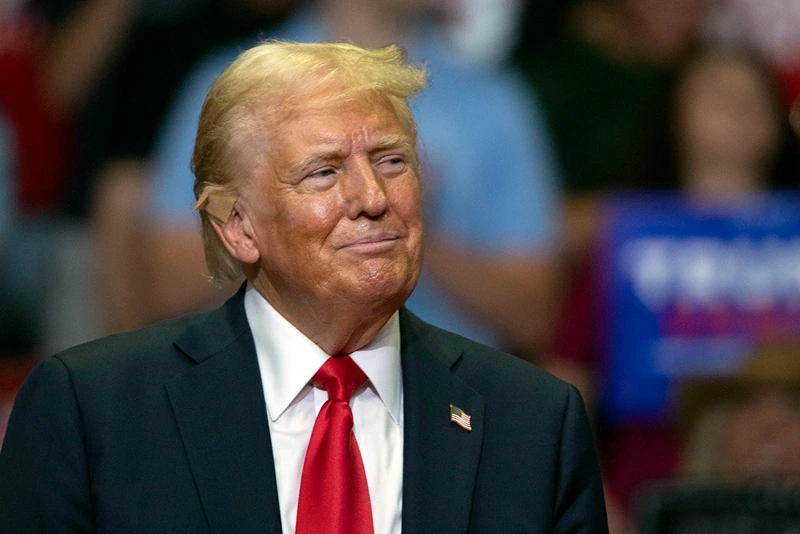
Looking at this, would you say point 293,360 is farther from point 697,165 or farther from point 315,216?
point 697,165

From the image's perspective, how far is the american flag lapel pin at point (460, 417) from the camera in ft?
6.54

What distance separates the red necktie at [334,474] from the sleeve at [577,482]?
0.35m

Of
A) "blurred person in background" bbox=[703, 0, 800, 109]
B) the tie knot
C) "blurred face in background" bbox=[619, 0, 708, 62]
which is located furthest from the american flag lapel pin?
"blurred person in background" bbox=[703, 0, 800, 109]

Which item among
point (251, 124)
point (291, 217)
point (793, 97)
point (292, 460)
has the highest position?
point (793, 97)

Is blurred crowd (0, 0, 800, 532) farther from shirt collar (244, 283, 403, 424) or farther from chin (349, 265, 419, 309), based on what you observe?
chin (349, 265, 419, 309)

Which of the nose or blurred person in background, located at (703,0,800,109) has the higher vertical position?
blurred person in background, located at (703,0,800,109)

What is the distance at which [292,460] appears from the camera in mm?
1903

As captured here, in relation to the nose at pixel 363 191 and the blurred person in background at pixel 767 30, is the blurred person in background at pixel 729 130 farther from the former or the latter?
the nose at pixel 363 191

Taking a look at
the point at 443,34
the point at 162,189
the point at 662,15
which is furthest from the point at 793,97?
the point at 162,189

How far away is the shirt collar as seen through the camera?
76.9 inches

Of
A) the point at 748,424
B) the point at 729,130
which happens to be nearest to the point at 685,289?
the point at 729,130

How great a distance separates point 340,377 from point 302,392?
7 centimetres

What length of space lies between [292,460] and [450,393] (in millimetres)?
304

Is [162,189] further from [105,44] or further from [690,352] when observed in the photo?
[690,352]
